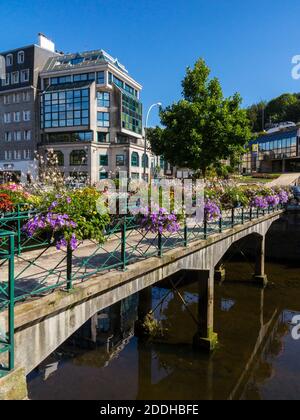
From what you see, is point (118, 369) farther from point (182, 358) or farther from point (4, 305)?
point (4, 305)

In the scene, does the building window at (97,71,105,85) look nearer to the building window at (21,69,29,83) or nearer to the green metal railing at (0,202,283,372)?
the building window at (21,69,29,83)

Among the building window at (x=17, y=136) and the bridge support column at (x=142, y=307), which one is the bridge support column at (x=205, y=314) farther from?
the building window at (x=17, y=136)

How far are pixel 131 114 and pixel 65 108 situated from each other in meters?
8.54

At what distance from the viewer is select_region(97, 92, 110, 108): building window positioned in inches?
1729

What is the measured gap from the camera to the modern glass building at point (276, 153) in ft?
174

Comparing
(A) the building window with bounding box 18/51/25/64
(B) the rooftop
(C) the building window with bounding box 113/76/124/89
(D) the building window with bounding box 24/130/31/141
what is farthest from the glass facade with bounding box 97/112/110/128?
(A) the building window with bounding box 18/51/25/64

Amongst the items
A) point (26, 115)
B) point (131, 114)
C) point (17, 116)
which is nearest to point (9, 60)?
point (17, 116)

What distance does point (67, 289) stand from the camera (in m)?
5.46

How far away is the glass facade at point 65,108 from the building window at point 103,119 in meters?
1.88

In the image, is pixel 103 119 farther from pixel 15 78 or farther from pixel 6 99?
pixel 6 99

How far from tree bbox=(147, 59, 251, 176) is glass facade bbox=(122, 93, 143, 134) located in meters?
24.2

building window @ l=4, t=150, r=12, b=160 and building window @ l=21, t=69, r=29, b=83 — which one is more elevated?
building window @ l=21, t=69, r=29, b=83
